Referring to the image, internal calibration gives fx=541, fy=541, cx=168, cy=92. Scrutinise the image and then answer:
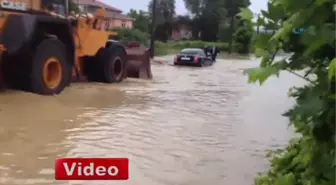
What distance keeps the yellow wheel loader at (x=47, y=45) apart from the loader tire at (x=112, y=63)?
0.03 m

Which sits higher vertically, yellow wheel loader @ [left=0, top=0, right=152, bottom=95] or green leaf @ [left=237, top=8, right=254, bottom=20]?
green leaf @ [left=237, top=8, right=254, bottom=20]

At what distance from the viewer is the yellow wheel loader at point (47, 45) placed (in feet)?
36.0

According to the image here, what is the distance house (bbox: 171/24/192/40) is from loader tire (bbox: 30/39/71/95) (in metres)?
64.8

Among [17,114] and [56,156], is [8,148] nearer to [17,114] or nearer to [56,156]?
[56,156]

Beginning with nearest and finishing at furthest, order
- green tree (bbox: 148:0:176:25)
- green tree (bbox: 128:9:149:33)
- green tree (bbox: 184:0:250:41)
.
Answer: green tree (bbox: 128:9:149:33) < green tree (bbox: 184:0:250:41) < green tree (bbox: 148:0:176:25)

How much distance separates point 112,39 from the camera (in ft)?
57.2

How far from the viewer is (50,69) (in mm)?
12320


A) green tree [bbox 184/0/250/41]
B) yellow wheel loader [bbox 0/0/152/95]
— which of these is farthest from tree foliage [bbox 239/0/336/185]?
green tree [bbox 184/0/250/41]

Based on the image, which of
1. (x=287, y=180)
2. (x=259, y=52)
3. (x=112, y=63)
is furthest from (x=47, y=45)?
(x=259, y=52)

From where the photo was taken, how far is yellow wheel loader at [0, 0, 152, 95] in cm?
1097

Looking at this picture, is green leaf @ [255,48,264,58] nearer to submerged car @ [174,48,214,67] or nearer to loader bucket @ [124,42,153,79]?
loader bucket @ [124,42,153,79]

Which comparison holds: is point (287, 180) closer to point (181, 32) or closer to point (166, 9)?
point (166, 9)

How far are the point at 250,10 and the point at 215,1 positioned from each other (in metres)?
74.7

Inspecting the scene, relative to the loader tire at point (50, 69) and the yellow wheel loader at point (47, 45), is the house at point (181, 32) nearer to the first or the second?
the yellow wheel loader at point (47, 45)
